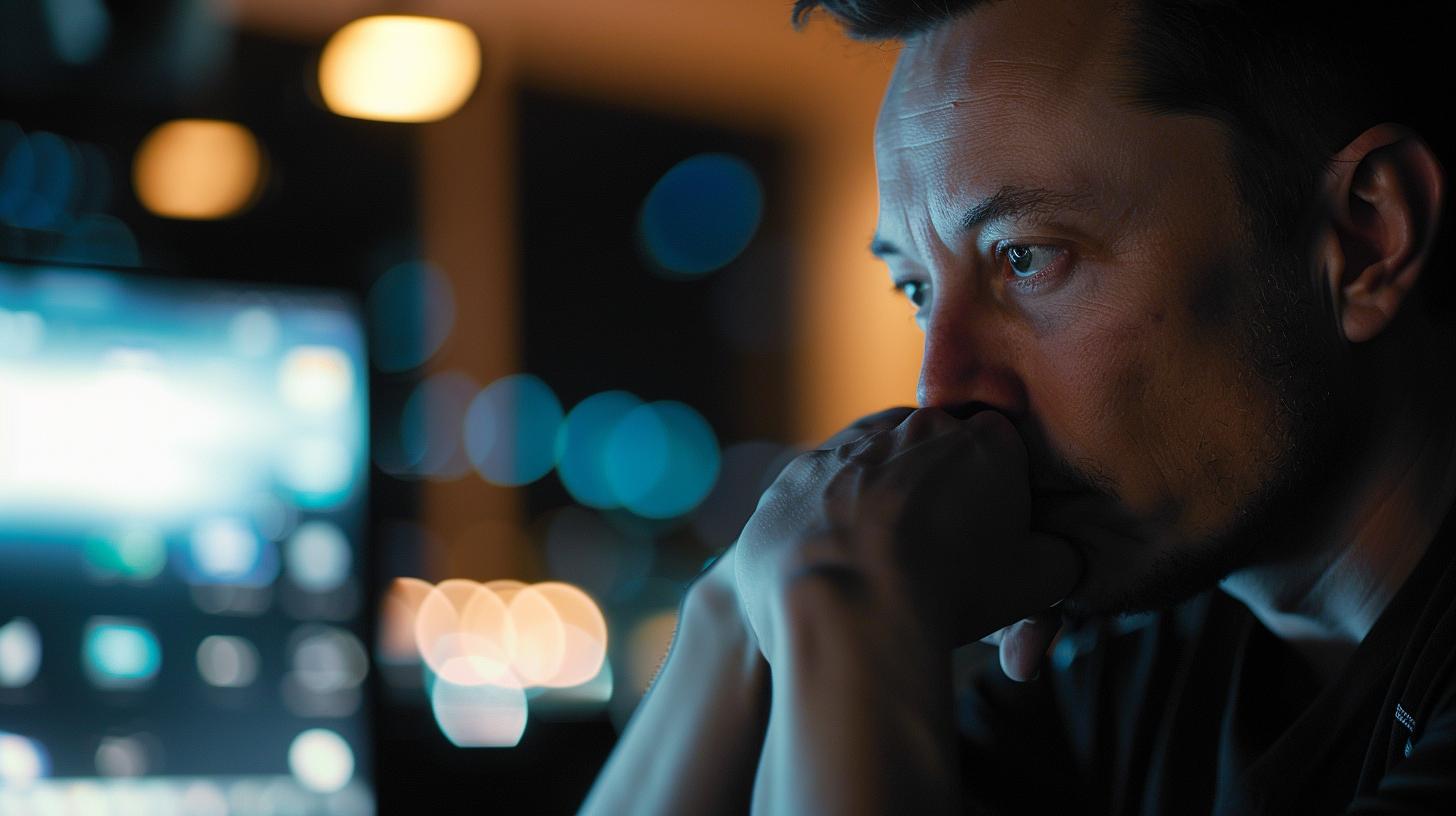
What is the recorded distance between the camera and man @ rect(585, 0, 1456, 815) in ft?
2.77

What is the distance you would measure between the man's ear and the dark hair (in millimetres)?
19

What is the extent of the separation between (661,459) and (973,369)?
3.67 meters

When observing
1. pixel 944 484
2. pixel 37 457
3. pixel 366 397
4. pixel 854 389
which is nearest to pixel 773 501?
pixel 944 484

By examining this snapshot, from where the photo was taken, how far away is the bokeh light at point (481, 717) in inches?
62.2

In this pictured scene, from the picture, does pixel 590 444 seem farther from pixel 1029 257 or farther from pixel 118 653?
pixel 1029 257

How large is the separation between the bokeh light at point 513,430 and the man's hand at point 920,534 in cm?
305

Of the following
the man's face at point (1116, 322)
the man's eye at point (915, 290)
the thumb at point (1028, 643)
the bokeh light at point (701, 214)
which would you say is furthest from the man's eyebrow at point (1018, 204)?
the bokeh light at point (701, 214)

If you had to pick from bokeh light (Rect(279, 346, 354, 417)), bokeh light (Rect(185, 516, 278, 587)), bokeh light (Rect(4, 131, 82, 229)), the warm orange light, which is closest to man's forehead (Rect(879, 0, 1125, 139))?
bokeh light (Rect(279, 346, 354, 417))

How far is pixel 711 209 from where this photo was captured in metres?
4.43

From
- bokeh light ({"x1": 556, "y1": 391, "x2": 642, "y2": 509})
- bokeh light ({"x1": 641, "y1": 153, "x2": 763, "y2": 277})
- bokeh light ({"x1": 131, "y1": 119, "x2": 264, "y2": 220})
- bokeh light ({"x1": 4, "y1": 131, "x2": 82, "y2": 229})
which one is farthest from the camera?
bokeh light ({"x1": 641, "y1": 153, "x2": 763, "y2": 277})

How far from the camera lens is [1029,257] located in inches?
35.3

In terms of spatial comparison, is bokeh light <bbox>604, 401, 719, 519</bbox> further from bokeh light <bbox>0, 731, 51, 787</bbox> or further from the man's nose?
the man's nose

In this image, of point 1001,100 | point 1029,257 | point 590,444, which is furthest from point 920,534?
point 590,444

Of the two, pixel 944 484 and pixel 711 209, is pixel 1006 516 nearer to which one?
pixel 944 484
